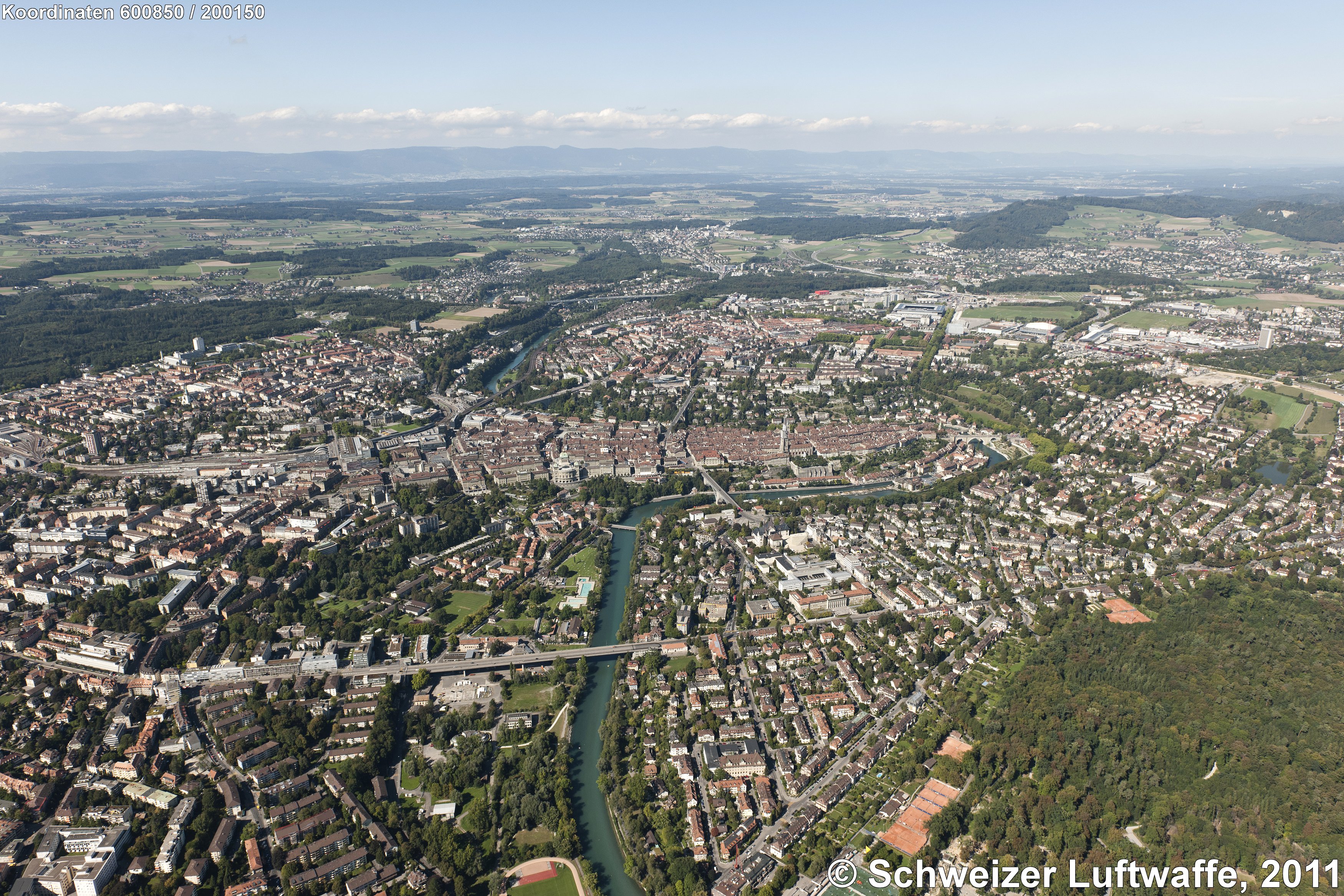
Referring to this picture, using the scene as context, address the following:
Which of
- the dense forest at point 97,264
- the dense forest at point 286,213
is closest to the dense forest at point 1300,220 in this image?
the dense forest at point 97,264

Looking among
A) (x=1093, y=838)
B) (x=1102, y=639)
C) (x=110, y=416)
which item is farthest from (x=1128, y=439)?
(x=110, y=416)

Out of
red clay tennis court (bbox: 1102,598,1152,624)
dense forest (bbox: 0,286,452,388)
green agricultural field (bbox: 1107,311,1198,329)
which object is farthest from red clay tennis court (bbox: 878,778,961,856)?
green agricultural field (bbox: 1107,311,1198,329)

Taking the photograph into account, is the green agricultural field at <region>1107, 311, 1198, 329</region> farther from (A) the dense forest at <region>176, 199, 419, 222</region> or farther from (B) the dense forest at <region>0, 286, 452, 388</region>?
(A) the dense forest at <region>176, 199, 419, 222</region>

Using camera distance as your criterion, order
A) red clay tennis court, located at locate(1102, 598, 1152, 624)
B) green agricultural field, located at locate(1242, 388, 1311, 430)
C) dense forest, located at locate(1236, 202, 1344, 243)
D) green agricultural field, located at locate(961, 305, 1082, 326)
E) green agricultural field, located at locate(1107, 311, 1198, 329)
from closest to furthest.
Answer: red clay tennis court, located at locate(1102, 598, 1152, 624) < green agricultural field, located at locate(1242, 388, 1311, 430) < green agricultural field, located at locate(1107, 311, 1198, 329) < green agricultural field, located at locate(961, 305, 1082, 326) < dense forest, located at locate(1236, 202, 1344, 243)

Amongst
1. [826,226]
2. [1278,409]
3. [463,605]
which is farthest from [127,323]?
[826,226]

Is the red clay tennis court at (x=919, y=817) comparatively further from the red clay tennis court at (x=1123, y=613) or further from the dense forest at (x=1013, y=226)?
the dense forest at (x=1013, y=226)

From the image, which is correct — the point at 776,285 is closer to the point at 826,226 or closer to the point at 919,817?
the point at 826,226

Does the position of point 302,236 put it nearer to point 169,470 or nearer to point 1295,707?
point 169,470
